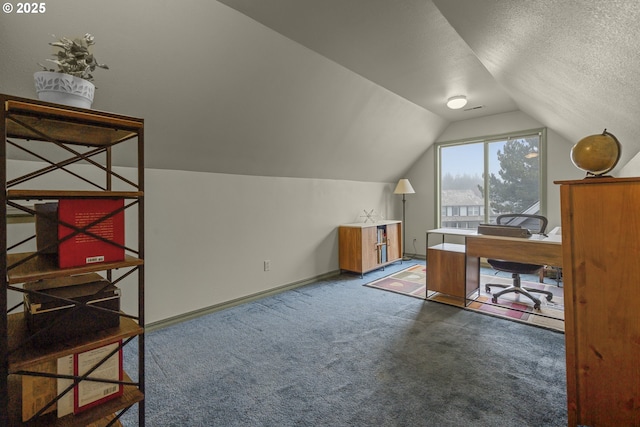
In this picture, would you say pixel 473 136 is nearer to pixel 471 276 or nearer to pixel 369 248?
pixel 369 248

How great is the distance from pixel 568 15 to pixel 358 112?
2437 millimetres

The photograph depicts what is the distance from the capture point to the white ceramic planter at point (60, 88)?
1.08m

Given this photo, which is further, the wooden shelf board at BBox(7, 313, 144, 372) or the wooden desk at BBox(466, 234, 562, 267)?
the wooden desk at BBox(466, 234, 562, 267)

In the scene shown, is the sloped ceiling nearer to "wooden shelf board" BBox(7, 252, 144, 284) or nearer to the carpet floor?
the carpet floor

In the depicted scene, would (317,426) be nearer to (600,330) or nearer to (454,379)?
(454,379)

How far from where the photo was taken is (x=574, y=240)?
151 centimetres

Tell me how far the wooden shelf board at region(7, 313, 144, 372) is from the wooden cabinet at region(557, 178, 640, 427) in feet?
6.78

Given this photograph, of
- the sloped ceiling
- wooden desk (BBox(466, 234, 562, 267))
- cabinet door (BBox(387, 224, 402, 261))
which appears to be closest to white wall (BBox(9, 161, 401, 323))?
cabinet door (BBox(387, 224, 402, 261))

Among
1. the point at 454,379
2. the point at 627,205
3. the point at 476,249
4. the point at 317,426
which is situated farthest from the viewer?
the point at 476,249

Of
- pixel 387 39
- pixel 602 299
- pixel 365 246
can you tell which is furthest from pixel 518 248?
pixel 387 39

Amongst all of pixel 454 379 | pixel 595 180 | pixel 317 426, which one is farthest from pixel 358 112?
pixel 317 426

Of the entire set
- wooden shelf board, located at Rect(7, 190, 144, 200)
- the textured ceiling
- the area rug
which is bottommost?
the area rug

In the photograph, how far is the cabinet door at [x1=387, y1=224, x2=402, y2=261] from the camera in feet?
16.0

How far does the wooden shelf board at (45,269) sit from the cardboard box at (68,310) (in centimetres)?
9
